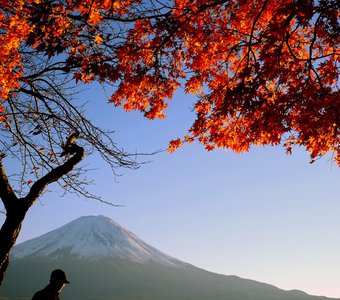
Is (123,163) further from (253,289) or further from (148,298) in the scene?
(253,289)

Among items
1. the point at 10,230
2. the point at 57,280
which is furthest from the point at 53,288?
the point at 10,230

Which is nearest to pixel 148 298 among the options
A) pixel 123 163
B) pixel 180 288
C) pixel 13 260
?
pixel 180 288

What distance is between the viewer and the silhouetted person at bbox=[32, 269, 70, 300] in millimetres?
5891

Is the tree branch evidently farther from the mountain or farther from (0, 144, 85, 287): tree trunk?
the mountain

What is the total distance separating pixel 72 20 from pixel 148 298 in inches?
4992

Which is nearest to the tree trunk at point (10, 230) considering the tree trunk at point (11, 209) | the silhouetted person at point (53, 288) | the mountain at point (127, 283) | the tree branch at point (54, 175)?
the tree trunk at point (11, 209)

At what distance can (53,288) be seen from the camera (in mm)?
5996

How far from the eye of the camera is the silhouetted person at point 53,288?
5.89m

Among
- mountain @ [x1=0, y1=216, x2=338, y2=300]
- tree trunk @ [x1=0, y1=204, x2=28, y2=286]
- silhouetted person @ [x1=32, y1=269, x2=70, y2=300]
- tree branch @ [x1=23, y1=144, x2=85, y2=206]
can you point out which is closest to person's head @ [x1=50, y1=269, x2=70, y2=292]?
silhouetted person @ [x1=32, y1=269, x2=70, y2=300]

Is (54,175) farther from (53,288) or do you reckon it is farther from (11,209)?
(53,288)

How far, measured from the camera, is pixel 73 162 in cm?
769

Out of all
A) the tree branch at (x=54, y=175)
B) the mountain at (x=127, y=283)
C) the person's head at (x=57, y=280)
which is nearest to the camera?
the person's head at (x=57, y=280)

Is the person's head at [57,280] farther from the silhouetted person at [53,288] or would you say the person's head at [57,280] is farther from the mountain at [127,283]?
the mountain at [127,283]

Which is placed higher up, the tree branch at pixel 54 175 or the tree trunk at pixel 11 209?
the tree branch at pixel 54 175
